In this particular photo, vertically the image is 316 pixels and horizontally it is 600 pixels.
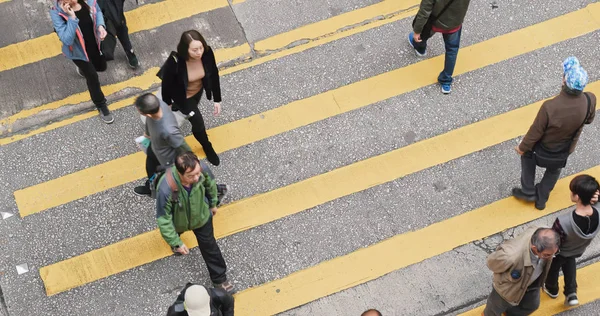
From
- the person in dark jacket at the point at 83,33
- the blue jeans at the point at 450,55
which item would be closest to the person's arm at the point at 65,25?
the person in dark jacket at the point at 83,33

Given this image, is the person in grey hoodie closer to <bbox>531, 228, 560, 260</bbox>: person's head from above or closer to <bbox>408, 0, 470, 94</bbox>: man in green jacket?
<bbox>531, 228, 560, 260</bbox>: person's head from above

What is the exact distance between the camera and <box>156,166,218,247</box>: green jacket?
17.3 ft

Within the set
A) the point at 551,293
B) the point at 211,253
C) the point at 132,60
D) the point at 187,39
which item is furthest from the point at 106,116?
the point at 551,293

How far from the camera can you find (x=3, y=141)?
23.7ft

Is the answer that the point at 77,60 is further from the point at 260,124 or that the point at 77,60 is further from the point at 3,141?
the point at 260,124

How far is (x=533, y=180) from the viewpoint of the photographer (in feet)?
21.5

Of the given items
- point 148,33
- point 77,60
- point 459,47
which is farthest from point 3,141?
point 459,47

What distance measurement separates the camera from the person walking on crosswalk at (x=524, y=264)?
485cm

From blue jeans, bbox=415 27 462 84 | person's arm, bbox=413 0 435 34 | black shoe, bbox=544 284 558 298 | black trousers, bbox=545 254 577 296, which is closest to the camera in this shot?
black trousers, bbox=545 254 577 296

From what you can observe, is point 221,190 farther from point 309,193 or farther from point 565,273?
point 565,273

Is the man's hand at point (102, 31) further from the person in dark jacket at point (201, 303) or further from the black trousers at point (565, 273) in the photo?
the black trousers at point (565, 273)

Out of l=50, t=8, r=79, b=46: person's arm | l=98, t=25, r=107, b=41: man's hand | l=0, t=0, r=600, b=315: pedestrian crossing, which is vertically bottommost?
l=0, t=0, r=600, b=315: pedestrian crossing

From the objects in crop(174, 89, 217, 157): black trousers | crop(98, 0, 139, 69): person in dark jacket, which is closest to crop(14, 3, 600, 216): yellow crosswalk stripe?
crop(174, 89, 217, 157): black trousers

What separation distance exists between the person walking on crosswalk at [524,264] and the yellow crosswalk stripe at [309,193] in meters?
1.66
